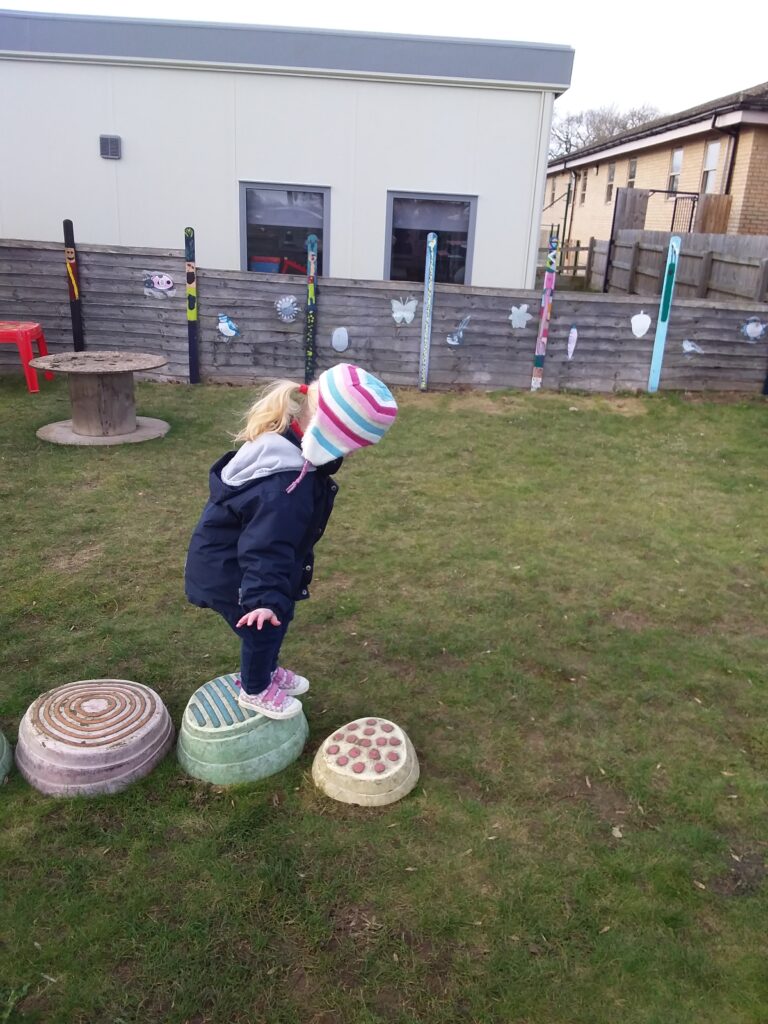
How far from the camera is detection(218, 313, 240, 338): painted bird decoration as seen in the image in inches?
403

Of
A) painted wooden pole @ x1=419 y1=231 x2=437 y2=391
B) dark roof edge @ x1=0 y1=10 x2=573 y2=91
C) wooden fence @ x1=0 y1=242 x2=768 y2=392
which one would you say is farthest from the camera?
dark roof edge @ x1=0 y1=10 x2=573 y2=91

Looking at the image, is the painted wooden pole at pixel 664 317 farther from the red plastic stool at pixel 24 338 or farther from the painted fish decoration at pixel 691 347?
the red plastic stool at pixel 24 338

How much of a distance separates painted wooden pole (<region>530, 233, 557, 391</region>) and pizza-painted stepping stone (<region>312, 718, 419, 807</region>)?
784 cm

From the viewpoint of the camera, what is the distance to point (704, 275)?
500 inches

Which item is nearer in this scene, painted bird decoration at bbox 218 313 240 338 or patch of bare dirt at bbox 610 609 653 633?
patch of bare dirt at bbox 610 609 653 633

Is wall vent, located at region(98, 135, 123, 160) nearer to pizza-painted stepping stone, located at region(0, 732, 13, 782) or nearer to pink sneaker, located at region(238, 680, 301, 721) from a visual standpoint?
pizza-painted stepping stone, located at region(0, 732, 13, 782)

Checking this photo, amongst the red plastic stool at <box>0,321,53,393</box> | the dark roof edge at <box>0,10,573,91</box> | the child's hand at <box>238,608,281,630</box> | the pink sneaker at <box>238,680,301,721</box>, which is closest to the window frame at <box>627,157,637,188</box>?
the dark roof edge at <box>0,10,573,91</box>

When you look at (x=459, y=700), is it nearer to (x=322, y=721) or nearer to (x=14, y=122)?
(x=322, y=721)

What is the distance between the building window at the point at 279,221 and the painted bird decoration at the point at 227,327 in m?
1.79

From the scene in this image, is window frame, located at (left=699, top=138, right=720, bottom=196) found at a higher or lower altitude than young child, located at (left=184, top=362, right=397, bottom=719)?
higher

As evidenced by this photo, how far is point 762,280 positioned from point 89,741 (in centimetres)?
1052

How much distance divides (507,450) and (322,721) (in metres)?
5.13

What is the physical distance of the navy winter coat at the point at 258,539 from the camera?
108 inches

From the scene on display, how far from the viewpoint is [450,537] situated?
5.93m
